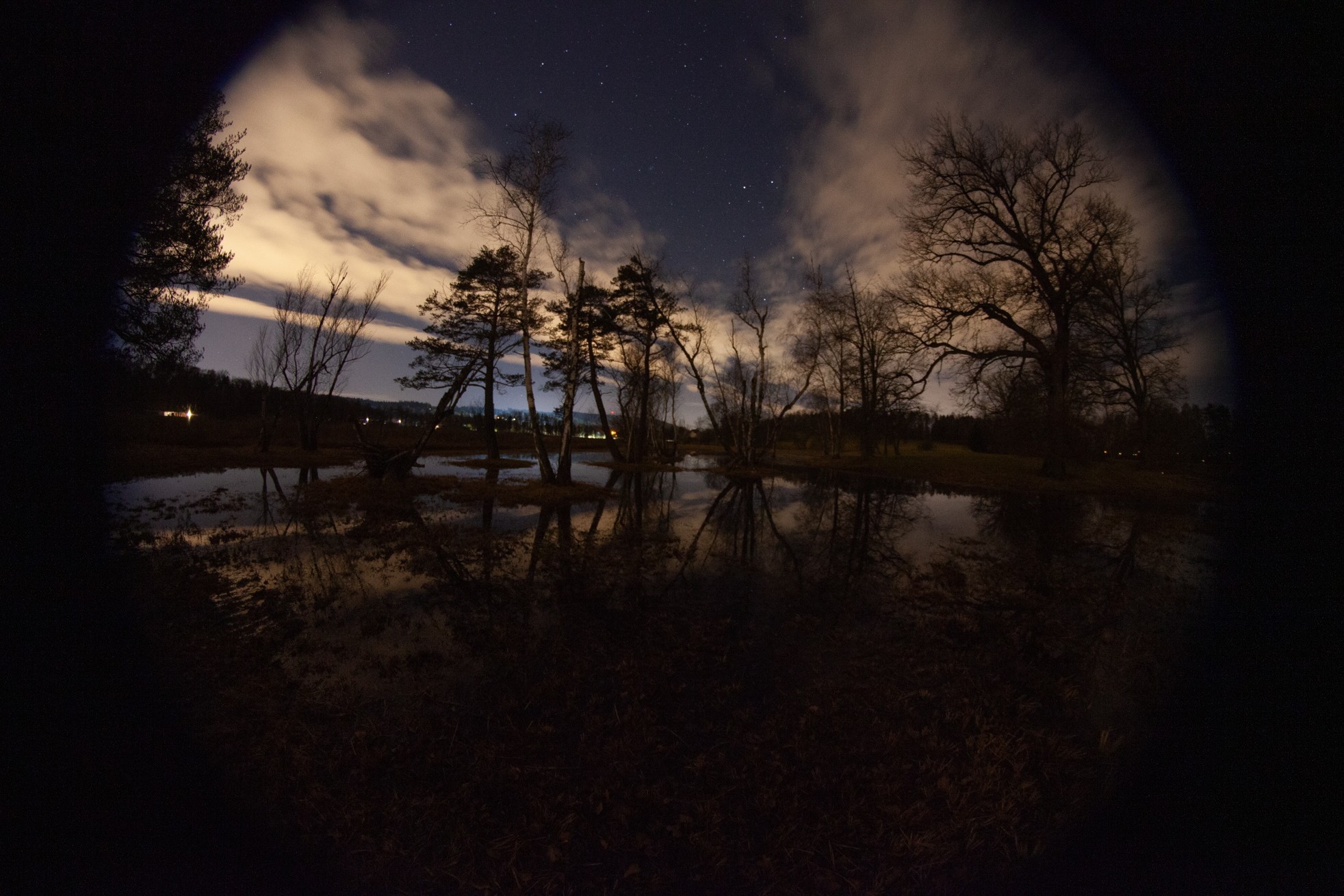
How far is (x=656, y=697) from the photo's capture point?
12.9ft

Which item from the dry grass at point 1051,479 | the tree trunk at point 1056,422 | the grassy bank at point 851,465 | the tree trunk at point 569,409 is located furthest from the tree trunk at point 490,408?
the tree trunk at point 1056,422

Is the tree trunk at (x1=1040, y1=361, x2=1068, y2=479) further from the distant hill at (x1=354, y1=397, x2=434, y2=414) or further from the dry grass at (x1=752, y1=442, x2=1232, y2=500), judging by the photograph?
the distant hill at (x1=354, y1=397, x2=434, y2=414)

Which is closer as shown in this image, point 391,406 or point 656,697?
point 656,697

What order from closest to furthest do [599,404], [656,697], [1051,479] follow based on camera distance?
[656,697] < [1051,479] < [599,404]

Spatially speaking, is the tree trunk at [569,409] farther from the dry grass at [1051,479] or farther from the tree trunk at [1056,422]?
the tree trunk at [1056,422]

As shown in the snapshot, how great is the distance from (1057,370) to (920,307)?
6850 mm

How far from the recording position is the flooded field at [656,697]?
8.15 ft

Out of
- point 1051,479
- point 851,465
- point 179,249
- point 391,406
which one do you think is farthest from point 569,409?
point 391,406

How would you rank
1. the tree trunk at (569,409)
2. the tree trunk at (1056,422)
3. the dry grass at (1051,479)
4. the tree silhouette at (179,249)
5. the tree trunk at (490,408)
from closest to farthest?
the tree silhouette at (179,249)
the tree trunk at (569,409)
the dry grass at (1051,479)
the tree trunk at (1056,422)
the tree trunk at (490,408)

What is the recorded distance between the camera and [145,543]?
26.0 feet

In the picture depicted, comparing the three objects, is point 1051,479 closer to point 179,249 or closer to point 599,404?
point 599,404

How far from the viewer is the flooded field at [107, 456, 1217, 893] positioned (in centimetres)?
248

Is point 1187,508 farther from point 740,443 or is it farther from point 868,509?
point 740,443

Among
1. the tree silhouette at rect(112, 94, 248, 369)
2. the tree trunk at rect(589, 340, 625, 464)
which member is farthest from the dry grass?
the tree silhouette at rect(112, 94, 248, 369)
